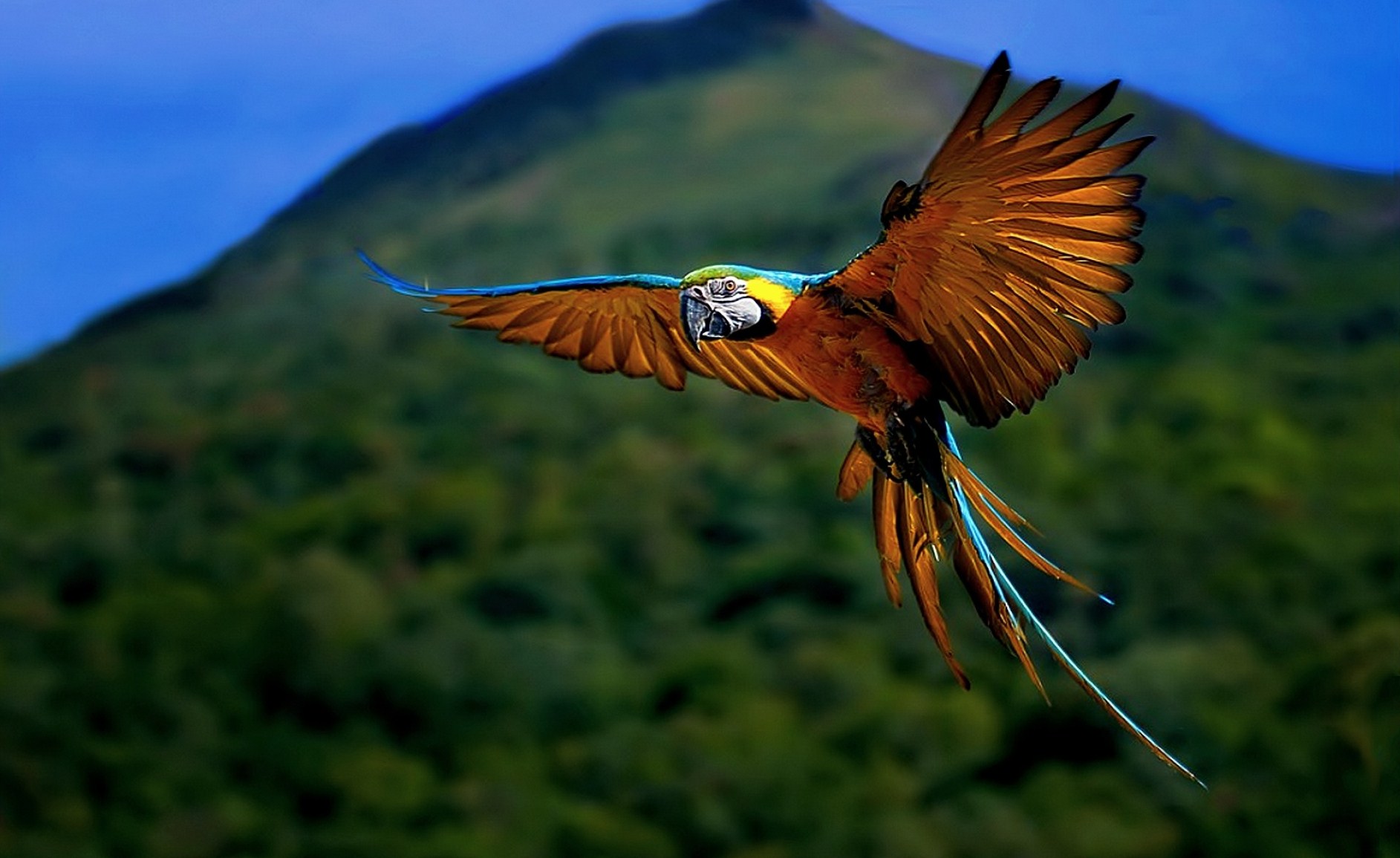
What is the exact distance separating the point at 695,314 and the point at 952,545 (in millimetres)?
339

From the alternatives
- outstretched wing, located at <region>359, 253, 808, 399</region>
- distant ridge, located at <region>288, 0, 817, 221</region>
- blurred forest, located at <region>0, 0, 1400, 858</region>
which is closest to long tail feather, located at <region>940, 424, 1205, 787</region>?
outstretched wing, located at <region>359, 253, 808, 399</region>

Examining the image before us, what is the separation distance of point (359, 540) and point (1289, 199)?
3657mm

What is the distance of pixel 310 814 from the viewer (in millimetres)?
5766

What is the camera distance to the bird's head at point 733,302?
4.46 ft

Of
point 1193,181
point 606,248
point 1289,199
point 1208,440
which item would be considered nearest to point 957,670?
point 606,248

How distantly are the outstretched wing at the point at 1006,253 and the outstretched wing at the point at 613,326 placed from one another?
20 cm

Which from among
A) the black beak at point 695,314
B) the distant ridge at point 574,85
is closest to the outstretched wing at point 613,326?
the black beak at point 695,314

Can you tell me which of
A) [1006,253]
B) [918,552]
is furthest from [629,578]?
[1006,253]

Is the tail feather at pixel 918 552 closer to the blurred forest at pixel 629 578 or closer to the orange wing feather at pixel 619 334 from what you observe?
the orange wing feather at pixel 619 334

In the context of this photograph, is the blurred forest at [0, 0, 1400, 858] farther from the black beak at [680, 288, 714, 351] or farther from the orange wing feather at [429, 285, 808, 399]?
the black beak at [680, 288, 714, 351]

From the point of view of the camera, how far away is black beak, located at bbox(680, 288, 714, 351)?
1.38m

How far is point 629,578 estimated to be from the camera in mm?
5879

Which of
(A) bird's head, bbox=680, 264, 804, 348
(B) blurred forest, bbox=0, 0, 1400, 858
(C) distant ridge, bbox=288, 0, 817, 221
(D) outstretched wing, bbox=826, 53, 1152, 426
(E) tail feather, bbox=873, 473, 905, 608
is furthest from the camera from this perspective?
(B) blurred forest, bbox=0, 0, 1400, 858

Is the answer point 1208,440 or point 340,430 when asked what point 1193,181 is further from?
point 340,430
